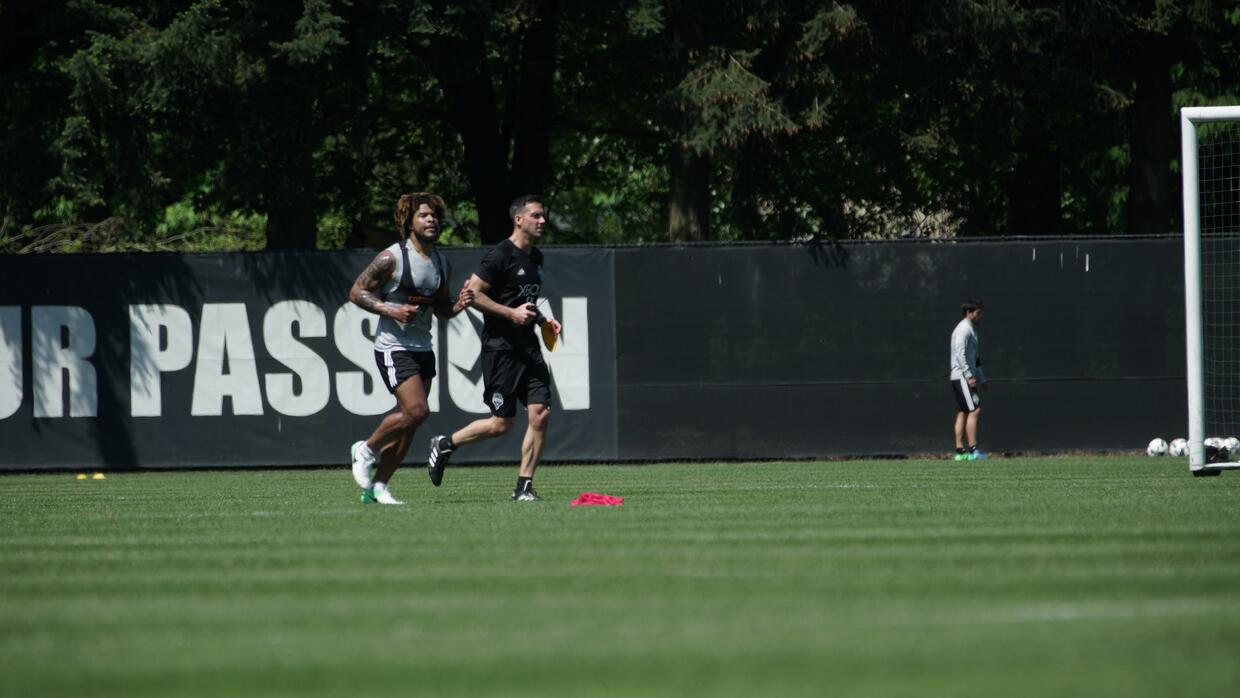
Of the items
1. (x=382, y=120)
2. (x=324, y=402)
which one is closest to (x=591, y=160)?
(x=382, y=120)

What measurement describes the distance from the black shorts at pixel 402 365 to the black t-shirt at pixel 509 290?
0.51m

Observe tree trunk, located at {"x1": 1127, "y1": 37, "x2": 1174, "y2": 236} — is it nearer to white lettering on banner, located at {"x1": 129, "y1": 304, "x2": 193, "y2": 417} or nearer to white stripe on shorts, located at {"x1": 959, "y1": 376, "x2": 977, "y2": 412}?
white stripe on shorts, located at {"x1": 959, "y1": 376, "x2": 977, "y2": 412}

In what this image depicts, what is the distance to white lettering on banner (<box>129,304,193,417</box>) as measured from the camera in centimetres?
1962

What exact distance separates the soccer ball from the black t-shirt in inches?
420

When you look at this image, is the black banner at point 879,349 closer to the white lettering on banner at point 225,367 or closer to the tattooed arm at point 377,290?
the white lettering on banner at point 225,367

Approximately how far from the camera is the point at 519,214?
11086 millimetres

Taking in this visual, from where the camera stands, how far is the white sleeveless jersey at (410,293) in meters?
10.6

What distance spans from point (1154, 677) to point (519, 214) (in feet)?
25.2

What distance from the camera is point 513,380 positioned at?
10.9 meters

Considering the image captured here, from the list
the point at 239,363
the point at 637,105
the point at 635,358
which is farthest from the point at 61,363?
the point at 637,105

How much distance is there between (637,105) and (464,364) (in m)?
10.2

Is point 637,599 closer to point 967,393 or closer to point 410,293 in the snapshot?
point 410,293

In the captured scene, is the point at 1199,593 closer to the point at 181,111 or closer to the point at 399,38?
the point at 399,38

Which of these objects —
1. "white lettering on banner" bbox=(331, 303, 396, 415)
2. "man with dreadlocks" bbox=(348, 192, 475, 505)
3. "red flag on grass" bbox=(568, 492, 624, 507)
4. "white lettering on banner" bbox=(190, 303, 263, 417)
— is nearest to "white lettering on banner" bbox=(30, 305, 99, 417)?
"white lettering on banner" bbox=(190, 303, 263, 417)
